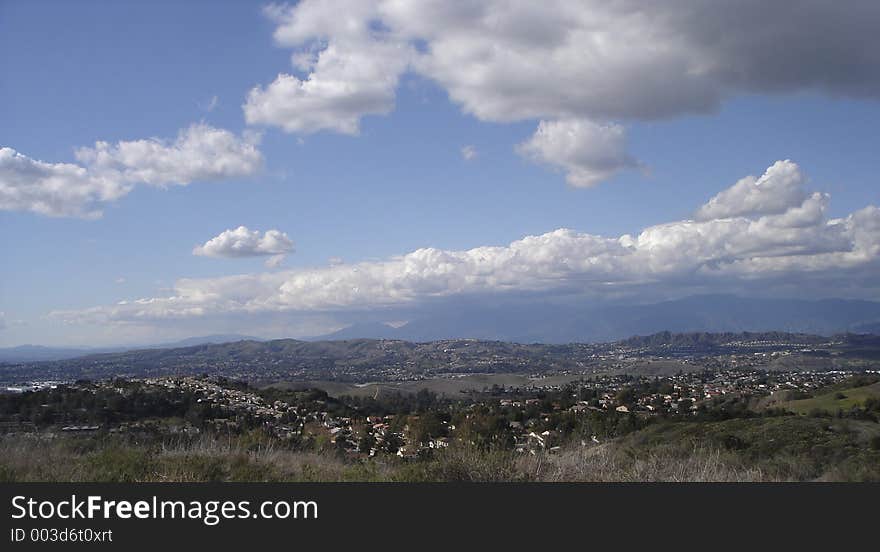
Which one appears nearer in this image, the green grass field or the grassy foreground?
the grassy foreground

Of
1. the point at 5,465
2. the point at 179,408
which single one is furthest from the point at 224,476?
the point at 179,408

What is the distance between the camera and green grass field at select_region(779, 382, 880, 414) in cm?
3622

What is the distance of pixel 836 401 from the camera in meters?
40.2

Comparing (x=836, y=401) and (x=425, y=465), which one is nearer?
(x=425, y=465)

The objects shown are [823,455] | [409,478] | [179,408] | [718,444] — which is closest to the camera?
[409,478]

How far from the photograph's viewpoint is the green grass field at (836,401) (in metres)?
36.2

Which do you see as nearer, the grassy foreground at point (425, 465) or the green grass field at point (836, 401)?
the grassy foreground at point (425, 465)

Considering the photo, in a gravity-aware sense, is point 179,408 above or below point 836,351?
above

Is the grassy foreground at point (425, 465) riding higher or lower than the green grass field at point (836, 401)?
higher

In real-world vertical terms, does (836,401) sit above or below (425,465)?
below

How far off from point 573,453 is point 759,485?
324 centimetres

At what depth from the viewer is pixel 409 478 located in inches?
291

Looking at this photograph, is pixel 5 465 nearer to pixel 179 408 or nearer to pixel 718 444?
pixel 718 444

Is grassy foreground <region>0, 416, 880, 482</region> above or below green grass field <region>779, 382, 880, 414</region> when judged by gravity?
above
